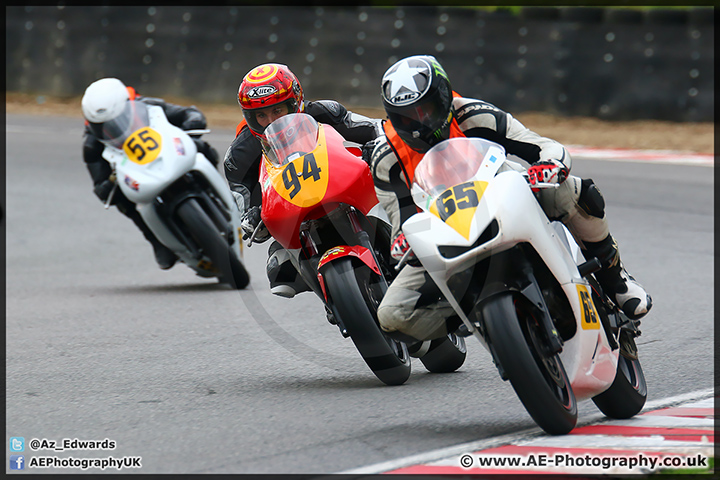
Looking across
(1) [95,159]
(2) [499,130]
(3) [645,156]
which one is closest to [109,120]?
(1) [95,159]

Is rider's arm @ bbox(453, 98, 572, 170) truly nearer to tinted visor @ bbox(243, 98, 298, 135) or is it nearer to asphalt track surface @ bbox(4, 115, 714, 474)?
asphalt track surface @ bbox(4, 115, 714, 474)

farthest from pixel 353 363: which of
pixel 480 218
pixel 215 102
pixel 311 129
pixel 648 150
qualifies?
pixel 215 102

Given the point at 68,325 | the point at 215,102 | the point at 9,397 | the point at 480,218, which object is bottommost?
the point at 215,102

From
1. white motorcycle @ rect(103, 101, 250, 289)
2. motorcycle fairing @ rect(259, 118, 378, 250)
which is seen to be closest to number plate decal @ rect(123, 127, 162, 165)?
white motorcycle @ rect(103, 101, 250, 289)

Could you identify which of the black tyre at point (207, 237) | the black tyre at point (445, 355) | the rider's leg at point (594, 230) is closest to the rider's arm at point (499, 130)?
the rider's leg at point (594, 230)

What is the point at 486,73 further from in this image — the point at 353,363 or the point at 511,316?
the point at 511,316

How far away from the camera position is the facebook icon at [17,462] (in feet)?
13.5

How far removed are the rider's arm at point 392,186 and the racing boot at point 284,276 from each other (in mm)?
1117

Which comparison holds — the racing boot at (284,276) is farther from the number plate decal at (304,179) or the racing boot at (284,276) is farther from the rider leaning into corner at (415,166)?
the rider leaning into corner at (415,166)

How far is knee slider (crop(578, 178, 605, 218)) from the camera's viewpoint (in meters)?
4.37

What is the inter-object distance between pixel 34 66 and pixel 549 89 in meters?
10.7

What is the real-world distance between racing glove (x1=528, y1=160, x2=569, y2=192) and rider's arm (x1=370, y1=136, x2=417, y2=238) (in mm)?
661

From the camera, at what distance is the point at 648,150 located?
15227 mm

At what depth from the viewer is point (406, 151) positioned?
14.3 feet
